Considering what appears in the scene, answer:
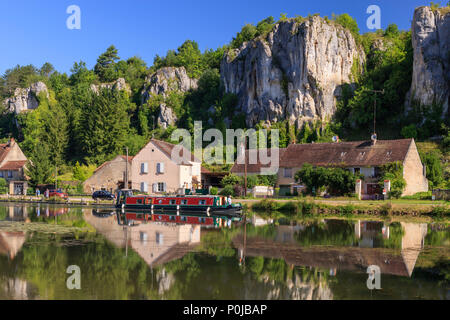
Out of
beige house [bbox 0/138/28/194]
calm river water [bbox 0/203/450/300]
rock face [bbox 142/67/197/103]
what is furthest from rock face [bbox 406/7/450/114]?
beige house [bbox 0/138/28/194]

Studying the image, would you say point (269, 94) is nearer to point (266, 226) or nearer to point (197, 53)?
point (197, 53)

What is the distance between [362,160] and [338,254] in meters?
27.3

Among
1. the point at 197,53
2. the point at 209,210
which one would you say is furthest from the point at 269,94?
the point at 209,210

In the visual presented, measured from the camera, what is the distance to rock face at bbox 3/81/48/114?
87062mm

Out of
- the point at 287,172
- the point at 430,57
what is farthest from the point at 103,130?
the point at 430,57

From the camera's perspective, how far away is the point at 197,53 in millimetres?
93562

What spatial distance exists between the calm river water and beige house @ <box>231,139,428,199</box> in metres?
14.9

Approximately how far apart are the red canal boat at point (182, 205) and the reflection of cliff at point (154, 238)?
6961 millimetres

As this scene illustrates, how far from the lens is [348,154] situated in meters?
46.2

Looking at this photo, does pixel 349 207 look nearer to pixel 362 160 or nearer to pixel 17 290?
pixel 362 160

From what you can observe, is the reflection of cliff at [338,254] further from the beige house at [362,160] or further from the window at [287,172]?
the window at [287,172]

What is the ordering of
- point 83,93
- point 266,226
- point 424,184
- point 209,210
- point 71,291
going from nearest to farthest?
1. point 71,291
2. point 266,226
3. point 209,210
4. point 424,184
5. point 83,93

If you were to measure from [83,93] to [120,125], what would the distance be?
2056 cm

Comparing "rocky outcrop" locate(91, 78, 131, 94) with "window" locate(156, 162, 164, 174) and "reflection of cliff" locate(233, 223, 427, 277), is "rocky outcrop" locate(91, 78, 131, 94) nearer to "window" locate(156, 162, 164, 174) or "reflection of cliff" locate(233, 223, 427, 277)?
"window" locate(156, 162, 164, 174)
